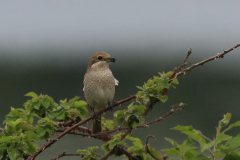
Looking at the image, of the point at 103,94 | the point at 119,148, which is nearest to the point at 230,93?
the point at 103,94

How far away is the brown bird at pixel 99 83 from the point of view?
15.0 ft

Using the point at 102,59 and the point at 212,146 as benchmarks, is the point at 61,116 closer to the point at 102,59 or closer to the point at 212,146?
the point at 212,146

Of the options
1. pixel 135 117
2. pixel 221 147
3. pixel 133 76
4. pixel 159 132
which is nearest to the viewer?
pixel 221 147

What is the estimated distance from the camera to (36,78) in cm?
1767

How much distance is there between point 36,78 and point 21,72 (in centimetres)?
192

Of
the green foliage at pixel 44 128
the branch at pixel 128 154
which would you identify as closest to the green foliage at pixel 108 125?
the branch at pixel 128 154

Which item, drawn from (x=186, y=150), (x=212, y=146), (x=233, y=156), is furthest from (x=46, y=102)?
(x=233, y=156)

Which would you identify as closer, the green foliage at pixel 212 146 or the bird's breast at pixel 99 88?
the green foliage at pixel 212 146

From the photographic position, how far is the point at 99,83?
4.65 m

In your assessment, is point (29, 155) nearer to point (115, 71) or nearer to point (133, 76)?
point (133, 76)

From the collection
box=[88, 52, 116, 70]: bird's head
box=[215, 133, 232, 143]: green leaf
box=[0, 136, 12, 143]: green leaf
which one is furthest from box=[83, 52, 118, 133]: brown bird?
box=[215, 133, 232, 143]: green leaf

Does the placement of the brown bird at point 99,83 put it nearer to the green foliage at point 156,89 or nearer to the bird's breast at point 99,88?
the bird's breast at point 99,88

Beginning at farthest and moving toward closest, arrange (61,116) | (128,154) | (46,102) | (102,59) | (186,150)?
(102,59) < (61,116) < (46,102) < (128,154) < (186,150)

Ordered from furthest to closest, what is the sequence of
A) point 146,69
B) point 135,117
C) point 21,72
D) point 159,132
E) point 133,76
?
point 21,72 < point 146,69 < point 133,76 < point 159,132 < point 135,117
